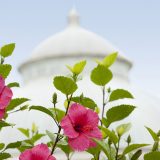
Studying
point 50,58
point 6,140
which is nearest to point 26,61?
point 50,58

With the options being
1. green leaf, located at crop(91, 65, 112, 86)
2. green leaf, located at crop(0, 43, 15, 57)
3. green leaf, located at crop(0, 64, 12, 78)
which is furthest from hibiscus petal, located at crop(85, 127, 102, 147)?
green leaf, located at crop(0, 43, 15, 57)

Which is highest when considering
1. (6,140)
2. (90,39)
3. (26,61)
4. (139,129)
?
(90,39)

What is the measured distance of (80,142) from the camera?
1740mm

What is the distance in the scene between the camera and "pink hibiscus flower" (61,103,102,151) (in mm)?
1737

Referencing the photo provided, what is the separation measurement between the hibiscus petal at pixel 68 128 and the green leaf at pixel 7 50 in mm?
566

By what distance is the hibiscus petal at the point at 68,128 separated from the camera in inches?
68.2

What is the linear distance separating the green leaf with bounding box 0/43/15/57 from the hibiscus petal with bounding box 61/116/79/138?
566 mm

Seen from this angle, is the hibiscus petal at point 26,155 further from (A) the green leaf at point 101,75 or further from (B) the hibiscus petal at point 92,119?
(A) the green leaf at point 101,75

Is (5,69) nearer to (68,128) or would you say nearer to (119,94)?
(68,128)

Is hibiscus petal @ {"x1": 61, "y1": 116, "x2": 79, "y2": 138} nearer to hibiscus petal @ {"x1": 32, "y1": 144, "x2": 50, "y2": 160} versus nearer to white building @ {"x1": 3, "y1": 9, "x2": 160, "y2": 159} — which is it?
hibiscus petal @ {"x1": 32, "y1": 144, "x2": 50, "y2": 160}

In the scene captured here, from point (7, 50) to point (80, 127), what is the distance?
0.61 metres

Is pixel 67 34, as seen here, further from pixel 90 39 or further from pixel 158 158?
pixel 158 158

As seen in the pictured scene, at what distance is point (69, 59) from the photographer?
27.0 metres

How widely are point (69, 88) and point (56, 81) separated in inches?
2.6
